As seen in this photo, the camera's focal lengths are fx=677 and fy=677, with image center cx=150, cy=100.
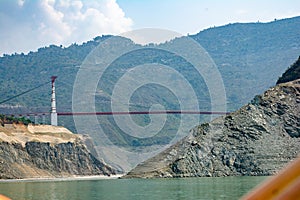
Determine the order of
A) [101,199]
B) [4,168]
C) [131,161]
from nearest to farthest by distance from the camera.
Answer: [101,199], [4,168], [131,161]

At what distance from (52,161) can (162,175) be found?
89.2 feet

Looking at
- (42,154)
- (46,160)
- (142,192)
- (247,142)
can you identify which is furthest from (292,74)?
(142,192)

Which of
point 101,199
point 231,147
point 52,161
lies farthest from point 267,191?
point 52,161

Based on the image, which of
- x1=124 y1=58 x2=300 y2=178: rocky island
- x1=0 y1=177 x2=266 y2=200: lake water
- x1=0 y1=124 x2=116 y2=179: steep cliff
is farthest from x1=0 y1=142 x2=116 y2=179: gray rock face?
x1=0 y1=177 x2=266 y2=200: lake water

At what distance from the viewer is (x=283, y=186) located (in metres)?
0.68

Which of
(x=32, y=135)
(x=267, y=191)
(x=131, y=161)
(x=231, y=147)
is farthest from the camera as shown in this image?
(x=131, y=161)

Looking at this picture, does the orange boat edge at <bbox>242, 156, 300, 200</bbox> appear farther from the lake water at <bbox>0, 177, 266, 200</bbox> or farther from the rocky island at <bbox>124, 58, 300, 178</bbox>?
the rocky island at <bbox>124, 58, 300, 178</bbox>

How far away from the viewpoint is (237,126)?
339 ft

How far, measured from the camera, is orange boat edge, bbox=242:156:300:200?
65 centimetres

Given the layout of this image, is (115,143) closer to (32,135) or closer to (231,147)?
(32,135)

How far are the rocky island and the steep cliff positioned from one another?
22414 millimetres

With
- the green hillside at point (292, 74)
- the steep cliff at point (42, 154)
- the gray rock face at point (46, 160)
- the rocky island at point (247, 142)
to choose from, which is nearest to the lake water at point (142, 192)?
the rocky island at point (247, 142)

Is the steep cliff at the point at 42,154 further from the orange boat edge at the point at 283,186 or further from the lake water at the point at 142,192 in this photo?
the orange boat edge at the point at 283,186

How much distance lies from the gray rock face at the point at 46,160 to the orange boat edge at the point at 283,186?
11264 centimetres
